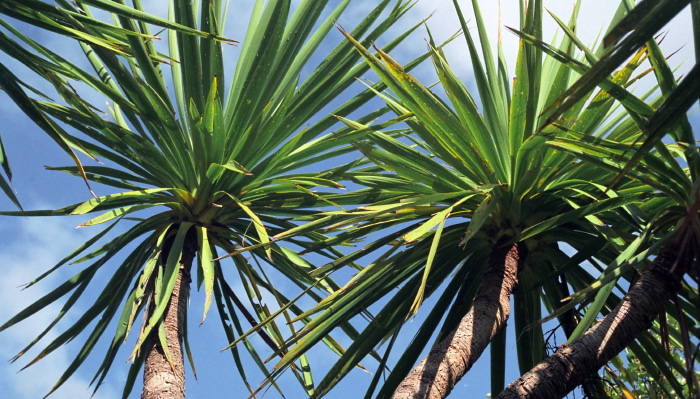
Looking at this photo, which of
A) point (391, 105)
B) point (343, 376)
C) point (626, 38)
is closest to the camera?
point (626, 38)

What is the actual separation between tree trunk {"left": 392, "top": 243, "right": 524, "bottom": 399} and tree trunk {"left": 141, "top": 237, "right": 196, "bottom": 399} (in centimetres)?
85

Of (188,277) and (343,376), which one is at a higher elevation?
(188,277)

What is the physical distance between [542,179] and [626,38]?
4.11ft

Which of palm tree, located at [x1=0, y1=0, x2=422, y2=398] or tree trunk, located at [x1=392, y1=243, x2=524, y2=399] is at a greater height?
palm tree, located at [x1=0, y1=0, x2=422, y2=398]

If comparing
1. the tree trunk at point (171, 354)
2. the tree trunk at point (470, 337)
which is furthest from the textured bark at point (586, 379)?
the tree trunk at point (171, 354)

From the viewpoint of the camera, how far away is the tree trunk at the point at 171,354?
2.30 m

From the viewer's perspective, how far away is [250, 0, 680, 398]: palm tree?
2.28 metres

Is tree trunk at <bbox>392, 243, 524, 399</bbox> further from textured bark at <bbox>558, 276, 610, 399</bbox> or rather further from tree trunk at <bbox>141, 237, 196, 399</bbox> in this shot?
tree trunk at <bbox>141, 237, 196, 399</bbox>

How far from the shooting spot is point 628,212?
7.45ft

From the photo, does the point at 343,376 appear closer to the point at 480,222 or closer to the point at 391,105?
the point at 480,222

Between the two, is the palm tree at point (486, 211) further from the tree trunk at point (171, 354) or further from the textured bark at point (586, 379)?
the tree trunk at point (171, 354)

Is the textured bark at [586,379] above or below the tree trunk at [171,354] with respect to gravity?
below

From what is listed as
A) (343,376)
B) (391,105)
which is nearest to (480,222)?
(343,376)

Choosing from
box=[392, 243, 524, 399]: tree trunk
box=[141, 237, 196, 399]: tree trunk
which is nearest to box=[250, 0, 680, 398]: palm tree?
box=[392, 243, 524, 399]: tree trunk
